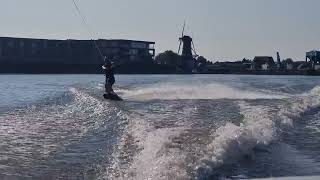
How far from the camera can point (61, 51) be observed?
134 metres

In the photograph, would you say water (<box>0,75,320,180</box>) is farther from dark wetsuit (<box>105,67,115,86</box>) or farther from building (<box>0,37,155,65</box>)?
building (<box>0,37,155,65</box>)

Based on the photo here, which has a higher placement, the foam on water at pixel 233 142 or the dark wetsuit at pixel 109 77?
the dark wetsuit at pixel 109 77

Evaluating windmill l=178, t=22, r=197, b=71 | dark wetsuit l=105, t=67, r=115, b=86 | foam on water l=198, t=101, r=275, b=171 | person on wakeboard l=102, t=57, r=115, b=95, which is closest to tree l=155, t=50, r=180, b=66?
windmill l=178, t=22, r=197, b=71

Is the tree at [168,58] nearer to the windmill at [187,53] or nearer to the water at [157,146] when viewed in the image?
the windmill at [187,53]

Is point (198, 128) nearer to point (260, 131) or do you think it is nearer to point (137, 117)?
point (260, 131)

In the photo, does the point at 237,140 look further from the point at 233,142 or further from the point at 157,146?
the point at 157,146

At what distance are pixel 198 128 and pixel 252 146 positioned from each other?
2.44 meters

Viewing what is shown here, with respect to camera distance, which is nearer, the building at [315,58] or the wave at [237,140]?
the wave at [237,140]

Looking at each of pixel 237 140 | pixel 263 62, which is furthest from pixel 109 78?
pixel 263 62

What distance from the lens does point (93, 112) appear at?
731 inches

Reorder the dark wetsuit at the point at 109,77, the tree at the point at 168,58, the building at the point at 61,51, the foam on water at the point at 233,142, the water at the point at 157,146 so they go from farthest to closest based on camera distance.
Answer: the tree at the point at 168,58, the building at the point at 61,51, the dark wetsuit at the point at 109,77, the foam on water at the point at 233,142, the water at the point at 157,146

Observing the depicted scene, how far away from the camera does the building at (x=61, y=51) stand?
130 m

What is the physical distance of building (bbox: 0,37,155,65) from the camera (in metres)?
130

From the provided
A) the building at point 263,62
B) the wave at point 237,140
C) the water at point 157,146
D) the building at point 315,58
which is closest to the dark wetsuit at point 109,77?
the water at point 157,146
